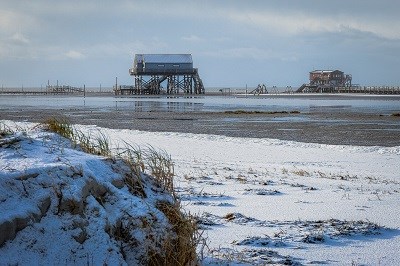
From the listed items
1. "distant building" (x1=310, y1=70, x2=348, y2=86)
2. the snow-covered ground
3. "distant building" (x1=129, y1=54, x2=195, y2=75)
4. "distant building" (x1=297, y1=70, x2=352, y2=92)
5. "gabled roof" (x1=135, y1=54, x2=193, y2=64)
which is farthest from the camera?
"distant building" (x1=310, y1=70, x2=348, y2=86)

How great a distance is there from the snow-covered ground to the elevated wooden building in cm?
8967

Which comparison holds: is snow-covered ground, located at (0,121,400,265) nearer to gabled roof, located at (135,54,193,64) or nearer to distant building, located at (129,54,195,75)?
distant building, located at (129,54,195,75)

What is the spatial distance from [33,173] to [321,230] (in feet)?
12.1

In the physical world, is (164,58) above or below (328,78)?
above

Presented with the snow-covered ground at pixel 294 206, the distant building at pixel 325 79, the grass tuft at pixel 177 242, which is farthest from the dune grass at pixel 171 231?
the distant building at pixel 325 79

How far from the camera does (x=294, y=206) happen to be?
8133 millimetres

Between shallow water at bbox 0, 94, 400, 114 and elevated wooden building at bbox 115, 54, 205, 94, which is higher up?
elevated wooden building at bbox 115, 54, 205, 94

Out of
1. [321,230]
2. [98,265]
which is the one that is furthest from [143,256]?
[321,230]

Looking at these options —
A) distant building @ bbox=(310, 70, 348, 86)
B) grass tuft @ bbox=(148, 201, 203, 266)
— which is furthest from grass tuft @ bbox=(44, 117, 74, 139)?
distant building @ bbox=(310, 70, 348, 86)

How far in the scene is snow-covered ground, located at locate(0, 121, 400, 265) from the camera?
582cm

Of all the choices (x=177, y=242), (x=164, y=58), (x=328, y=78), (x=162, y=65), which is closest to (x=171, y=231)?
(x=177, y=242)

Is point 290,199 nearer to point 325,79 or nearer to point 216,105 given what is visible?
point 216,105

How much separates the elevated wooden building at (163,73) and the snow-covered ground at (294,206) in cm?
8967

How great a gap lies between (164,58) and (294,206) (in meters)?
99.9
